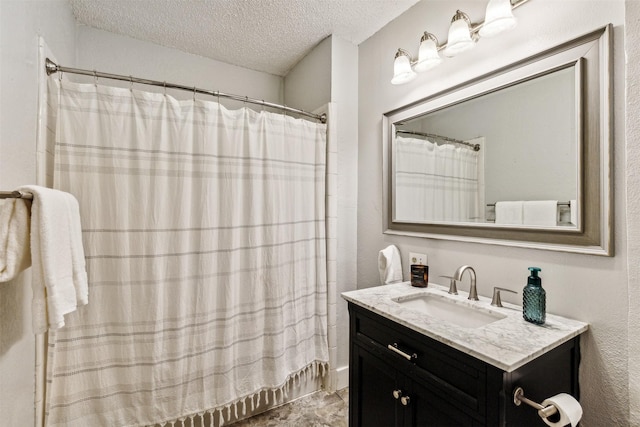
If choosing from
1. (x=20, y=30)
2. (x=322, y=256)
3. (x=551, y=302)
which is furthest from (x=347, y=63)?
(x=551, y=302)

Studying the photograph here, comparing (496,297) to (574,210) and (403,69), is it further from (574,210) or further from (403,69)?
(403,69)

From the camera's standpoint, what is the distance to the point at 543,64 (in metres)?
1.11

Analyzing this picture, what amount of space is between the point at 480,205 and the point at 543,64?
595 millimetres

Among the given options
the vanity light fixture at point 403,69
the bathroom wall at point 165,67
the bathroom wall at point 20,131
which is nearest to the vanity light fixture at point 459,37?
the vanity light fixture at point 403,69

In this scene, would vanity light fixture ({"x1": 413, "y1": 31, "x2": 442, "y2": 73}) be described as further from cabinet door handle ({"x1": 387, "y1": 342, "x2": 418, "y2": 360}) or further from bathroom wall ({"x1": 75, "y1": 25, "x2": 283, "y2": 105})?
bathroom wall ({"x1": 75, "y1": 25, "x2": 283, "y2": 105})

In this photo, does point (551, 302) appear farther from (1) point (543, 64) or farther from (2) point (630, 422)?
(1) point (543, 64)

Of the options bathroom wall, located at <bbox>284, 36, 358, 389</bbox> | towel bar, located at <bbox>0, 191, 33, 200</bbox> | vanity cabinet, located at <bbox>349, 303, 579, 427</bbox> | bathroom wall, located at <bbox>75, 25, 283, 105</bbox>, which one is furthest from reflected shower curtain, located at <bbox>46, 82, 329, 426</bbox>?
bathroom wall, located at <bbox>75, 25, 283, 105</bbox>

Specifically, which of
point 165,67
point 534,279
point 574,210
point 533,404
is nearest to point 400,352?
point 533,404

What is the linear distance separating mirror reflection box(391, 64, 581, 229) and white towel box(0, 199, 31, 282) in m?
1.63

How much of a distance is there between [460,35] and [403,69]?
1.11 ft

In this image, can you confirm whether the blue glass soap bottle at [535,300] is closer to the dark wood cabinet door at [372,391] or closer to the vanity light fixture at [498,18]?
the dark wood cabinet door at [372,391]

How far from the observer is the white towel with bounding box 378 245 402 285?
1647 millimetres

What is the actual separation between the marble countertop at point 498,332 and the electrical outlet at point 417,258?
33cm

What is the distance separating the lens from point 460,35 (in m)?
1.26
